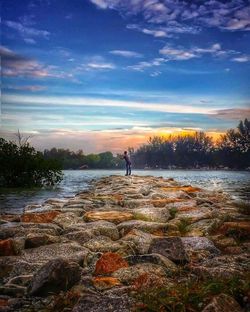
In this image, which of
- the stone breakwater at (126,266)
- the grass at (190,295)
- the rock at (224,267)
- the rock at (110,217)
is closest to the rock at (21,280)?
the stone breakwater at (126,266)

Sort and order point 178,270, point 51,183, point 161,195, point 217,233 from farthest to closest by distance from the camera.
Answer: point 51,183 < point 161,195 < point 217,233 < point 178,270

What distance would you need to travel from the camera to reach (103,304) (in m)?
2.54

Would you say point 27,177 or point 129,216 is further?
point 27,177

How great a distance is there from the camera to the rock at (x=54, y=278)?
2896mm

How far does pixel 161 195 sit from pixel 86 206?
2.03 meters

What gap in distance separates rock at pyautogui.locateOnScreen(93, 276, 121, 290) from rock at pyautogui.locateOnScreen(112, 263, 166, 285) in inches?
2.5

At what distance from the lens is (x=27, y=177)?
17328mm

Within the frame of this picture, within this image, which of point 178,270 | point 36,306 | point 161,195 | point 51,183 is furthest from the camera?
point 51,183

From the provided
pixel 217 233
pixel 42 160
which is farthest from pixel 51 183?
pixel 217 233

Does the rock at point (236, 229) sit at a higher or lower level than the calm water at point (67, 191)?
higher

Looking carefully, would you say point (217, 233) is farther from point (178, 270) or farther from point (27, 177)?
point (27, 177)

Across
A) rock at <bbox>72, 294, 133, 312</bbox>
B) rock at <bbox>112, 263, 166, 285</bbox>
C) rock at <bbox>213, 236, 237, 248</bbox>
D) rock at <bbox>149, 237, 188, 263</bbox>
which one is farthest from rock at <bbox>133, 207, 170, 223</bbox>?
rock at <bbox>72, 294, 133, 312</bbox>

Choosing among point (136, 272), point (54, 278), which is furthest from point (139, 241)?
point (54, 278)

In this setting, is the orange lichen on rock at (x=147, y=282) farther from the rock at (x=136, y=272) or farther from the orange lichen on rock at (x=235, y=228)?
the orange lichen on rock at (x=235, y=228)
